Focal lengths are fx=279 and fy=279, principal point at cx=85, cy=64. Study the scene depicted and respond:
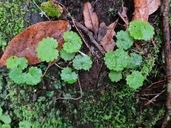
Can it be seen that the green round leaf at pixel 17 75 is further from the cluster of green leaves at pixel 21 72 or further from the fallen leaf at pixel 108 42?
the fallen leaf at pixel 108 42

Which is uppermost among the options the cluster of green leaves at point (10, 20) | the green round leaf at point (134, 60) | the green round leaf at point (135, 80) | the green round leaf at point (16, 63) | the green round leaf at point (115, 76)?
the cluster of green leaves at point (10, 20)

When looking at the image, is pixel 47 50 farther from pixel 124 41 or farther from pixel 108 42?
pixel 124 41

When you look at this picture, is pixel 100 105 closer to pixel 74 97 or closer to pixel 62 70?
pixel 74 97

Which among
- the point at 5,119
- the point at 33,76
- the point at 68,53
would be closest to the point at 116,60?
the point at 68,53

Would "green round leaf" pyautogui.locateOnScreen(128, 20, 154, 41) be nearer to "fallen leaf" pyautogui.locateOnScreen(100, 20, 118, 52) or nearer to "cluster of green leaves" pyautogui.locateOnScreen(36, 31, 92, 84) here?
"fallen leaf" pyautogui.locateOnScreen(100, 20, 118, 52)

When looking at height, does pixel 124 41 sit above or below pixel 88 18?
below

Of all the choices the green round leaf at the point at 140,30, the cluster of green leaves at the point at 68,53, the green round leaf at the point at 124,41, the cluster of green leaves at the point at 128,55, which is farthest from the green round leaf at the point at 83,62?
the green round leaf at the point at 140,30

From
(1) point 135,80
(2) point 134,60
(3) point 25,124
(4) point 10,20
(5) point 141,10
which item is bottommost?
(3) point 25,124

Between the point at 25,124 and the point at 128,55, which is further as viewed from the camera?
the point at 25,124
